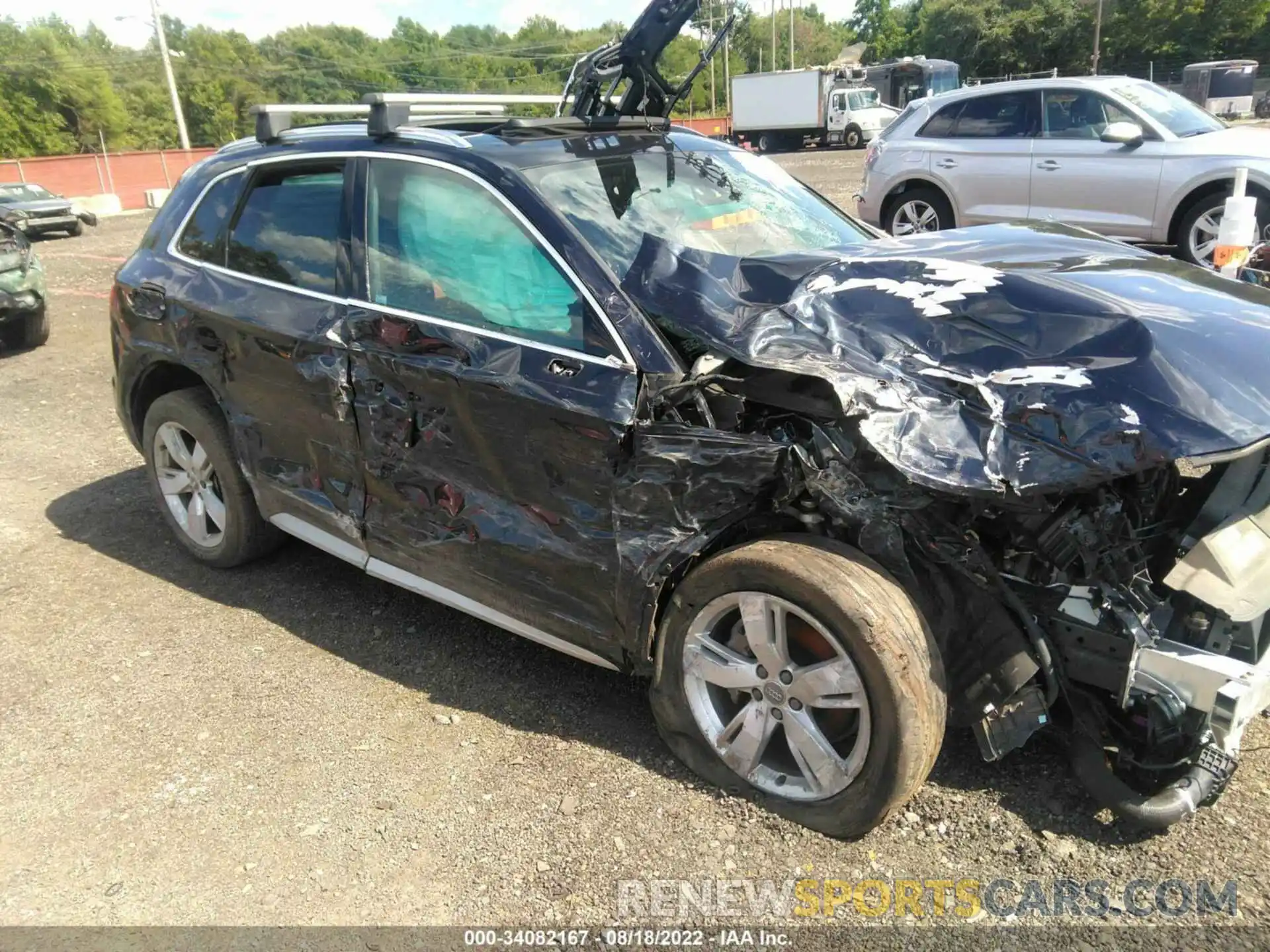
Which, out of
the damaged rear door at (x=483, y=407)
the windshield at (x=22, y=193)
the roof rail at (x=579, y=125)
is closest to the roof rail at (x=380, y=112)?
the damaged rear door at (x=483, y=407)

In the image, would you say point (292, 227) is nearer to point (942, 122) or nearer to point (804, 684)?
point (804, 684)

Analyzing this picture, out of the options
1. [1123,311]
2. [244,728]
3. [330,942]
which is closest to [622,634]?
[330,942]

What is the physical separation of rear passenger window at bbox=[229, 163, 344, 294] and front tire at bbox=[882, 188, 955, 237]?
7514 mm

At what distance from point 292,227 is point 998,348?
276cm

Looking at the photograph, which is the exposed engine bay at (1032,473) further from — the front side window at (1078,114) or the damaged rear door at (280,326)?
the front side window at (1078,114)

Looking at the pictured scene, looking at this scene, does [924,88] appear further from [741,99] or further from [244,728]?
[244,728]

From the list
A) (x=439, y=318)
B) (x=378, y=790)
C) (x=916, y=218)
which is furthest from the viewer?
(x=916, y=218)

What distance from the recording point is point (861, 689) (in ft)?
8.27

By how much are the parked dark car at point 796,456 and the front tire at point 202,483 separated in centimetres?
81

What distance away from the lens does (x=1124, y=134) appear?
8.63m

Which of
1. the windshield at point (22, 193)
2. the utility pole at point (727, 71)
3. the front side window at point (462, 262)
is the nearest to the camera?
the front side window at point (462, 262)

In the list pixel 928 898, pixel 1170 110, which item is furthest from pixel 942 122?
pixel 928 898

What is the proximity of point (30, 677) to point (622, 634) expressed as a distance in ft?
8.21

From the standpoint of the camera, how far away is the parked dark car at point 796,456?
245 cm
